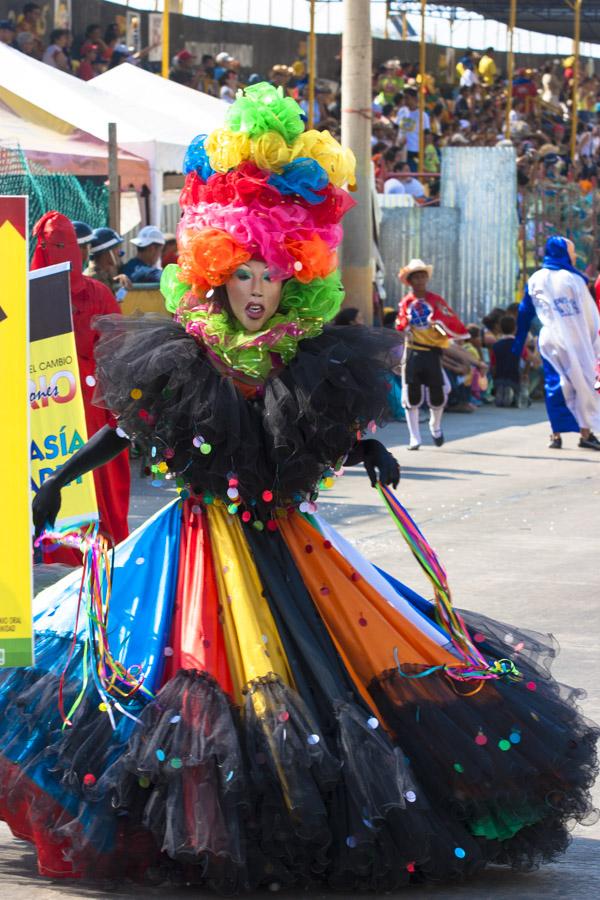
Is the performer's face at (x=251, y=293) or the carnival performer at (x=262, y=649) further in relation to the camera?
the performer's face at (x=251, y=293)

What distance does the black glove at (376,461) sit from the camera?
14.4ft

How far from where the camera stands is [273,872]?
12.5 feet

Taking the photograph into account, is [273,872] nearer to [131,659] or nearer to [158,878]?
[158,878]

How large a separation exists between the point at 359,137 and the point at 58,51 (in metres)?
5.24

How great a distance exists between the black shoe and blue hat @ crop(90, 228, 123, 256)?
534 cm

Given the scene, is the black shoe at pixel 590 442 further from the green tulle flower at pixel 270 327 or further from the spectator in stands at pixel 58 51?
the green tulle flower at pixel 270 327

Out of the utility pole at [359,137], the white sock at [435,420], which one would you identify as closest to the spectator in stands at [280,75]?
the utility pole at [359,137]

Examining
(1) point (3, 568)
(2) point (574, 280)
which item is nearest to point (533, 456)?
(2) point (574, 280)

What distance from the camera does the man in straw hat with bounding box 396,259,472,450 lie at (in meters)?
14.3

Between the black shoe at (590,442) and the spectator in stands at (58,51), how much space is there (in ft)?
30.9

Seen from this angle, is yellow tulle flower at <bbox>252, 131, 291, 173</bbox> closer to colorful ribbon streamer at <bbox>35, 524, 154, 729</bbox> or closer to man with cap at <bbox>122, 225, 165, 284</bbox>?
colorful ribbon streamer at <bbox>35, 524, 154, 729</bbox>

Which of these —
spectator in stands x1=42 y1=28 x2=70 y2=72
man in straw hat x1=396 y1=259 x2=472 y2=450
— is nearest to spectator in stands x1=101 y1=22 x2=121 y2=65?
spectator in stands x1=42 y1=28 x2=70 y2=72

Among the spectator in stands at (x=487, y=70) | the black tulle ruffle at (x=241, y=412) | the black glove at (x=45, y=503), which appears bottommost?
the black glove at (x=45, y=503)

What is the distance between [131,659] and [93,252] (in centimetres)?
770
